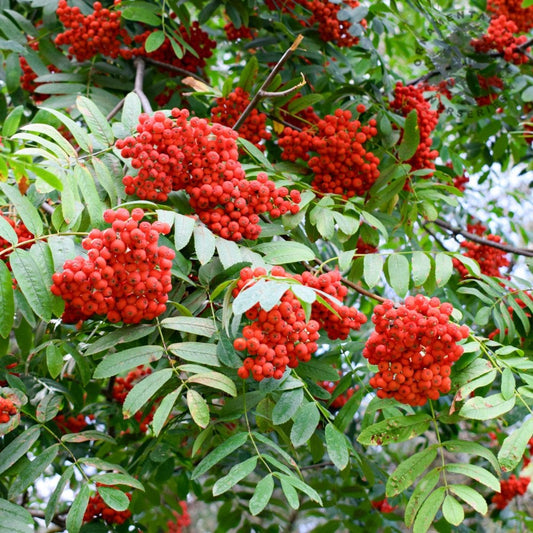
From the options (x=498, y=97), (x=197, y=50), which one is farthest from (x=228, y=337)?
(x=498, y=97)

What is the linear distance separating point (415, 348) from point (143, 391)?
93cm

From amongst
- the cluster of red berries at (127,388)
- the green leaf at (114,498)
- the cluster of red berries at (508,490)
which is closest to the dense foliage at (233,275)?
the green leaf at (114,498)

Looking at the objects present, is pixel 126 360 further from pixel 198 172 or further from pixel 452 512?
pixel 452 512

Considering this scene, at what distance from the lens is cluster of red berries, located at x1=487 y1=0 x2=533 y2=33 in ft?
16.1

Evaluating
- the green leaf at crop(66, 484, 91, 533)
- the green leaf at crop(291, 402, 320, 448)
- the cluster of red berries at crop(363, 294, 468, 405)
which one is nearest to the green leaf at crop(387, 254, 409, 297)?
the cluster of red berries at crop(363, 294, 468, 405)

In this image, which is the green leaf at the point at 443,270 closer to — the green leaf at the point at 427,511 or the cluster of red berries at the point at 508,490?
the green leaf at the point at 427,511

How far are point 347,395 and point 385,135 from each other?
207 cm

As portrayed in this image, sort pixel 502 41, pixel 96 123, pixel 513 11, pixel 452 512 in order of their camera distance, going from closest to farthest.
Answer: pixel 452 512 → pixel 96 123 → pixel 502 41 → pixel 513 11

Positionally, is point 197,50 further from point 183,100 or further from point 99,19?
point 99,19

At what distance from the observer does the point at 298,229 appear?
3.27m

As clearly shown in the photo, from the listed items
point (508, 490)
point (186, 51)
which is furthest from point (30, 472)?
point (508, 490)

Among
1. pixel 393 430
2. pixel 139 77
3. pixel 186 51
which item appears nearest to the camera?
pixel 393 430

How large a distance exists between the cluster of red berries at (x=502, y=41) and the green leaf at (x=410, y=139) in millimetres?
1566

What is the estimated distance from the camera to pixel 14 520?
2.17 m
